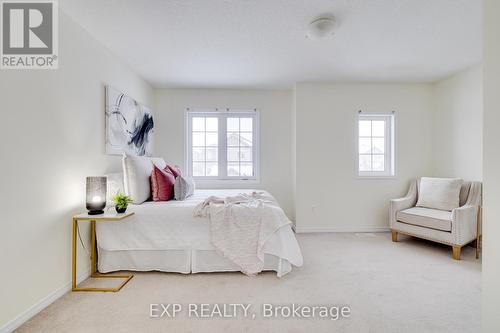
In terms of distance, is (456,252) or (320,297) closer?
(320,297)

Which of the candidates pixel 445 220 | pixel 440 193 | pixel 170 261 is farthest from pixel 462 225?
pixel 170 261

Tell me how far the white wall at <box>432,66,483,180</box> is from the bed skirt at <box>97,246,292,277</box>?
3124mm

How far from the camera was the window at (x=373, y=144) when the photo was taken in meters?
4.05

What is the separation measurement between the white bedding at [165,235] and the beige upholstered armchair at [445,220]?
73.4 inches

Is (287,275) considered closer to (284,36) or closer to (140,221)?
(140,221)

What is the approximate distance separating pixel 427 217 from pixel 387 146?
56.1 inches

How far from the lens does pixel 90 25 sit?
225cm

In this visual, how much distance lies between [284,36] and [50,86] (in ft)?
7.06

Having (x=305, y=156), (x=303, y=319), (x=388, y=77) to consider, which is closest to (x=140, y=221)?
(x=303, y=319)

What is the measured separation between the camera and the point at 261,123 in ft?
14.0

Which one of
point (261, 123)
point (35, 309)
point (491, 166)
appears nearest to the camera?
point (491, 166)

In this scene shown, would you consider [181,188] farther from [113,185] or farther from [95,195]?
[95,195]

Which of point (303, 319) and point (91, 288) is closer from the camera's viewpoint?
point (303, 319)

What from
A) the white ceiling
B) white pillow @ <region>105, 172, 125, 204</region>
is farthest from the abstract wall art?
the white ceiling
